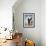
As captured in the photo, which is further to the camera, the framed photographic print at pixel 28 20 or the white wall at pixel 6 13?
the framed photographic print at pixel 28 20

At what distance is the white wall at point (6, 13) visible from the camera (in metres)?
4.78

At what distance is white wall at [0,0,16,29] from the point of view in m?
4.78

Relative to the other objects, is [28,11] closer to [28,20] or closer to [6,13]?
[28,20]

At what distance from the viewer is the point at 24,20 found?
19.7 feet

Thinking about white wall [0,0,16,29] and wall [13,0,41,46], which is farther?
wall [13,0,41,46]

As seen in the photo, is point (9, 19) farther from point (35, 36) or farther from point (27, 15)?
point (35, 36)

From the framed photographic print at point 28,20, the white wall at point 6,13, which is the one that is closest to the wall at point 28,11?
the framed photographic print at point 28,20

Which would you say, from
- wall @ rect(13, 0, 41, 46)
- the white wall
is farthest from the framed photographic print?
the white wall

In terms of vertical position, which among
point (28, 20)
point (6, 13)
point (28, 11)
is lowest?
point (28, 20)

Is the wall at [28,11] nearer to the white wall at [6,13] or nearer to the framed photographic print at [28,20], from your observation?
the framed photographic print at [28,20]

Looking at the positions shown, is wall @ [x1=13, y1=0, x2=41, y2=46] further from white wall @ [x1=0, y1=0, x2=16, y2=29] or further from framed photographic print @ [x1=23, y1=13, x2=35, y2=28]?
white wall @ [x1=0, y1=0, x2=16, y2=29]

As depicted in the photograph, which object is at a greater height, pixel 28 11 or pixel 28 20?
pixel 28 11

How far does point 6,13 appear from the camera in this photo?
4.82 meters

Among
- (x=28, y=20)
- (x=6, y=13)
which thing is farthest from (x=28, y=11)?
(x=6, y=13)
